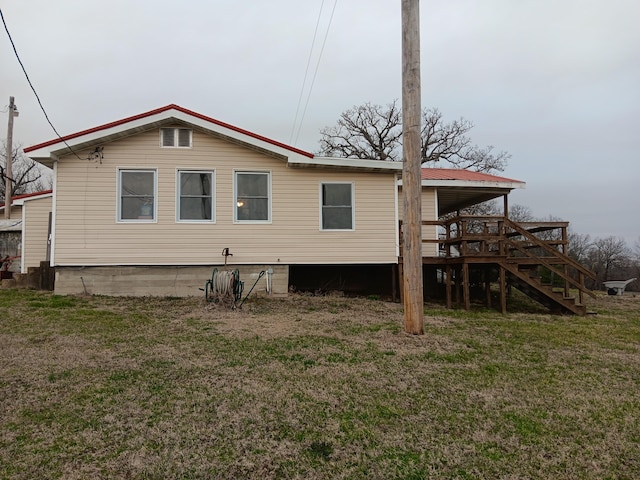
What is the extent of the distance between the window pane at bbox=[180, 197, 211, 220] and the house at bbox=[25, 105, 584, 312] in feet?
0.07

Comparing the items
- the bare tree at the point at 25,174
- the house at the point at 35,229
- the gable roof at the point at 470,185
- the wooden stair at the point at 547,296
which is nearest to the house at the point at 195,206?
the gable roof at the point at 470,185

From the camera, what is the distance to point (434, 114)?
3036 cm

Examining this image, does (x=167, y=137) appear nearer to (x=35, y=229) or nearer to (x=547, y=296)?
(x=35, y=229)

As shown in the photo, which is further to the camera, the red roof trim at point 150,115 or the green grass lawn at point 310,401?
the red roof trim at point 150,115

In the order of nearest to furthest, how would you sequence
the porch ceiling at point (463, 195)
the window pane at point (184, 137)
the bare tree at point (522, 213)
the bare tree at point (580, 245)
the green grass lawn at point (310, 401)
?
the green grass lawn at point (310, 401) → the window pane at point (184, 137) → the porch ceiling at point (463, 195) → the bare tree at point (580, 245) → the bare tree at point (522, 213)

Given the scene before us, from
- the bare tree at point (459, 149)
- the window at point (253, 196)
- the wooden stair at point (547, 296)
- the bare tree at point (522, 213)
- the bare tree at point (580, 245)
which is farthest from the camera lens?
the bare tree at point (522, 213)

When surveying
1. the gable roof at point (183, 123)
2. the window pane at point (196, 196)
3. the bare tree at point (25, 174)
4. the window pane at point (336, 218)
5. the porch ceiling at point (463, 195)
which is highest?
the bare tree at point (25, 174)

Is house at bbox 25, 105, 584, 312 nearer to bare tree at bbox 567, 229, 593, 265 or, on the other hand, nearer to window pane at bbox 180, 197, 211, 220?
window pane at bbox 180, 197, 211, 220

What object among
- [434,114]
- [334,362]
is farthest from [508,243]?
[434,114]

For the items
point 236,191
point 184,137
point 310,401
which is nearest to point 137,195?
point 184,137

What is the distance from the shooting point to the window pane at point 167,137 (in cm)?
929

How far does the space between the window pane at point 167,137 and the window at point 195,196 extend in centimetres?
68

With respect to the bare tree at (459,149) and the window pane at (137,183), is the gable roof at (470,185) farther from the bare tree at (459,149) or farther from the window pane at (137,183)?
the bare tree at (459,149)

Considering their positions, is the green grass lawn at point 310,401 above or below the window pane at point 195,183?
below
